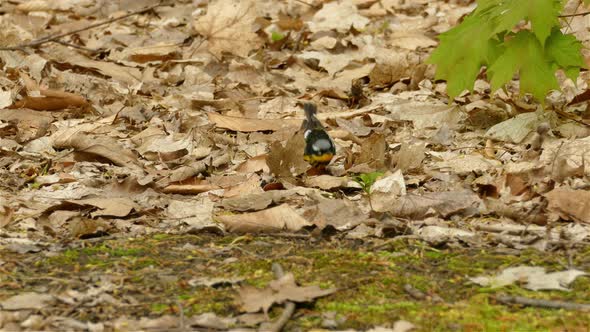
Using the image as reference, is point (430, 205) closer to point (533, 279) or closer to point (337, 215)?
point (337, 215)

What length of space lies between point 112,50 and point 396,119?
2963mm

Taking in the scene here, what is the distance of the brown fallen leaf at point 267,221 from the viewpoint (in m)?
3.32

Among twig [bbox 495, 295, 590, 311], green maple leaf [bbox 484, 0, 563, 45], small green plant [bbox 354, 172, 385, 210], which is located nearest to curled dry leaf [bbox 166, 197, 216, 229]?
small green plant [bbox 354, 172, 385, 210]

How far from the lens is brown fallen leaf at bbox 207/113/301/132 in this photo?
5258 mm

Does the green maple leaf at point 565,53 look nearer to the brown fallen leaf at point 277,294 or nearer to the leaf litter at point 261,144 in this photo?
the leaf litter at point 261,144

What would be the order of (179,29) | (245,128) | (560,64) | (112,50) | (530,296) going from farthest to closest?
(179,29)
(112,50)
(245,128)
(560,64)
(530,296)

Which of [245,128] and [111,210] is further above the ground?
[111,210]

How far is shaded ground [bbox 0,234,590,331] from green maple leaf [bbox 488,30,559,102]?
1573mm

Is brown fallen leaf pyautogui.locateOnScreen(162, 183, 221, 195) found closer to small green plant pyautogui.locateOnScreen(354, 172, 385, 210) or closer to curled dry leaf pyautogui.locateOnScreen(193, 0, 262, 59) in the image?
small green plant pyautogui.locateOnScreen(354, 172, 385, 210)

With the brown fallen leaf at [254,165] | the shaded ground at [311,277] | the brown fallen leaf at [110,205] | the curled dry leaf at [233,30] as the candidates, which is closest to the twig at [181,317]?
the shaded ground at [311,277]

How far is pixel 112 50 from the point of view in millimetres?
Answer: 7289

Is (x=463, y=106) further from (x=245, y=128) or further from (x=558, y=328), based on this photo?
(x=558, y=328)

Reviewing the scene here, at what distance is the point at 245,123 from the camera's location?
5.30m

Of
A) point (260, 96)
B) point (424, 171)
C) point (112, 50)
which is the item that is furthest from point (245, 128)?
point (112, 50)
